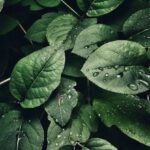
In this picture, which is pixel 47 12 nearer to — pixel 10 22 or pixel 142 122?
pixel 10 22

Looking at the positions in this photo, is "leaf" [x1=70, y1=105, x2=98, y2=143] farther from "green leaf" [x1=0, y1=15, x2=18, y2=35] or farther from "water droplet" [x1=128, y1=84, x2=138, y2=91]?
"green leaf" [x1=0, y1=15, x2=18, y2=35]

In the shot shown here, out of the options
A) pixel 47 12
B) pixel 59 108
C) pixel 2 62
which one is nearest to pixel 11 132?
pixel 59 108

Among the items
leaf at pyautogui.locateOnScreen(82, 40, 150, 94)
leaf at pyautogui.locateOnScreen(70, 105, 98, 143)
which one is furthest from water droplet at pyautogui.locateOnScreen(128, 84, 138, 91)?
leaf at pyautogui.locateOnScreen(70, 105, 98, 143)

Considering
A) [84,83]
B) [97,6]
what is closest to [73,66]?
[84,83]

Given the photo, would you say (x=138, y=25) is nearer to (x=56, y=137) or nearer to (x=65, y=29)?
(x=65, y=29)

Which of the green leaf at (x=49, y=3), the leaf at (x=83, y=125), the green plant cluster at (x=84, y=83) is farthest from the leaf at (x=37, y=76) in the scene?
the green leaf at (x=49, y=3)

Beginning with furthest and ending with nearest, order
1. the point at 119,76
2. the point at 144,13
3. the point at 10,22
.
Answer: the point at 10,22 < the point at 144,13 < the point at 119,76
